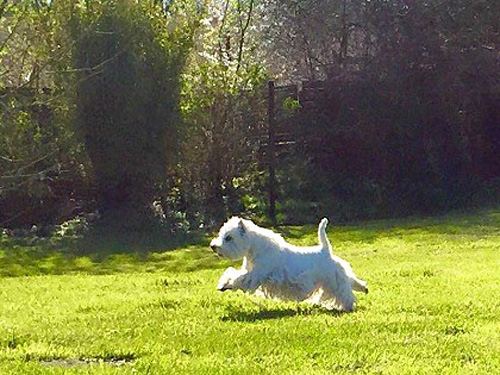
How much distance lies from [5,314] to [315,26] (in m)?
18.7

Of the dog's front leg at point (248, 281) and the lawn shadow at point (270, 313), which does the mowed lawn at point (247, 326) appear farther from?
the dog's front leg at point (248, 281)

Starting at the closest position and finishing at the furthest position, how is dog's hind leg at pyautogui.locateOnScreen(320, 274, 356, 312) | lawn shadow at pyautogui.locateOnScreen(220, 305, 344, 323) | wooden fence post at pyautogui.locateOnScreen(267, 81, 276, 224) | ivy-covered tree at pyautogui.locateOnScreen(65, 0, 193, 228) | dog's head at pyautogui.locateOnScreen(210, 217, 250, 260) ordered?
lawn shadow at pyautogui.locateOnScreen(220, 305, 344, 323) < dog's hind leg at pyautogui.locateOnScreen(320, 274, 356, 312) < dog's head at pyautogui.locateOnScreen(210, 217, 250, 260) < ivy-covered tree at pyautogui.locateOnScreen(65, 0, 193, 228) < wooden fence post at pyautogui.locateOnScreen(267, 81, 276, 224)

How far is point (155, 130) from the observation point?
19.0 metres

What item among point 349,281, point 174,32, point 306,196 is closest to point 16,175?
point 174,32

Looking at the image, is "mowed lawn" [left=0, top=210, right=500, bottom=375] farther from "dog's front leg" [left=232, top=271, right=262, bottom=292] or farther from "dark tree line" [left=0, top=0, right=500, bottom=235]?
"dark tree line" [left=0, top=0, right=500, bottom=235]

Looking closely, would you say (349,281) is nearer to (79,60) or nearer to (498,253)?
(498,253)

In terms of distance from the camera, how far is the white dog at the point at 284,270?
27.4ft

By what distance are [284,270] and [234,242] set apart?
21.2 inches

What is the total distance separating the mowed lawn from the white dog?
0.17m

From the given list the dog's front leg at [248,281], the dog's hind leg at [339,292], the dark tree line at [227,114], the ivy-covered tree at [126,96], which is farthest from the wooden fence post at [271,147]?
the dog's hind leg at [339,292]

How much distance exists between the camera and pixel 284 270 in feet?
27.6

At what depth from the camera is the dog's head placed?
28.2 ft

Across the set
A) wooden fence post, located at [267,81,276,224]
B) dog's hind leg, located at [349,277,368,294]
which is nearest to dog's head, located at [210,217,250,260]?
dog's hind leg, located at [349,277,368,294]

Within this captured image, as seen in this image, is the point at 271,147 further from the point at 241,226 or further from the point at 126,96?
the point at 241,226
